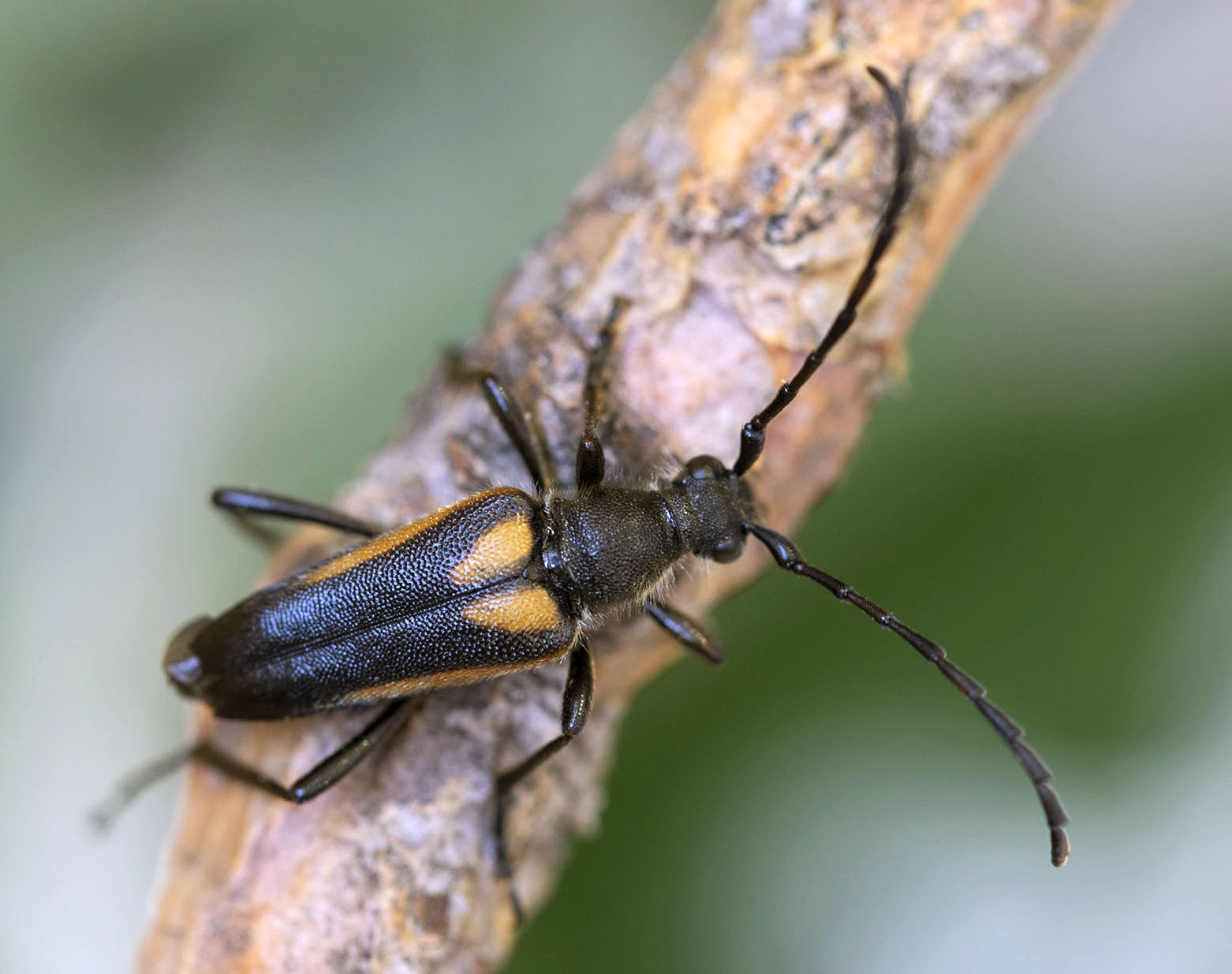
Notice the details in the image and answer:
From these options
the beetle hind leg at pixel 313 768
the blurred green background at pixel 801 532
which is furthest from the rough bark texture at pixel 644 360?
the blurred green background at pixel 801 532

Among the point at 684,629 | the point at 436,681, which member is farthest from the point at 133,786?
the point at 684,629

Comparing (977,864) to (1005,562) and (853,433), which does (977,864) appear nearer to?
(1005,562)

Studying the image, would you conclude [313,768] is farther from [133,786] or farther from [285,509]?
[133,786]

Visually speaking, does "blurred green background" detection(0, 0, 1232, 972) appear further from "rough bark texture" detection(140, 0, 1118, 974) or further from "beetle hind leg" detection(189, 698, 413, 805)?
"beetle hind leg" detection(189, 698, 413, 805)

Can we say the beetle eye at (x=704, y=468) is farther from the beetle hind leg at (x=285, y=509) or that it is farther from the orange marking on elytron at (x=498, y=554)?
the beetle hind leg at (x=285, y=509)

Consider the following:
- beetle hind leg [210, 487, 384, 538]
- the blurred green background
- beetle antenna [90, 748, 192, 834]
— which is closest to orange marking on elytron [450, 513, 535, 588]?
beetle hind leg [210, 487, 384, 538]

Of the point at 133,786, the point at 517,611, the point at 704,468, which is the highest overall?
the point at 704,468
